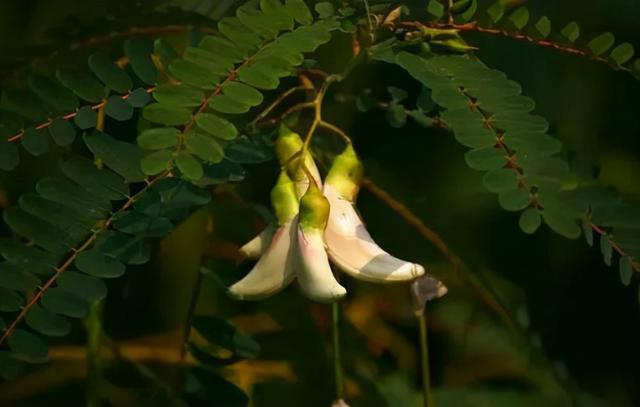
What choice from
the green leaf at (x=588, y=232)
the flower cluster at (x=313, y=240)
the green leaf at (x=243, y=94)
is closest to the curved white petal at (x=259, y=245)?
the flower cluster at (x=313, y=240)

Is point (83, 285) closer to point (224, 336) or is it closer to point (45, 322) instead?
point (45, 322)

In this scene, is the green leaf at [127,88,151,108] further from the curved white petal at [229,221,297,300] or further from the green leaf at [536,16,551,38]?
the green leaf at [536,16,551,38]

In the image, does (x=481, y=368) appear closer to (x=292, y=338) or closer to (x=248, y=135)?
(x=292, y=338)

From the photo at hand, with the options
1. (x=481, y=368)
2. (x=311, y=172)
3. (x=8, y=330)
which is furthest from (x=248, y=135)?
(x=481, y=368)

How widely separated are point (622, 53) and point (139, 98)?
1.15 ft

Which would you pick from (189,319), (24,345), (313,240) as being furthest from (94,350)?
(313,240)

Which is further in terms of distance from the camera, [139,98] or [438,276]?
[438,276]

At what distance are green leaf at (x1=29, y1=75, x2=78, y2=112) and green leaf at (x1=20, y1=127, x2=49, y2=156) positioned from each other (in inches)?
0.9

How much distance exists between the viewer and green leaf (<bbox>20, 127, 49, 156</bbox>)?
69 cm

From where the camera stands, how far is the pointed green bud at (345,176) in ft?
2.33

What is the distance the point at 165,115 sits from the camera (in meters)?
0.63

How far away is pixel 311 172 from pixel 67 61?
32 cm

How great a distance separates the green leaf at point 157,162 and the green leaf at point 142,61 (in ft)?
0.40

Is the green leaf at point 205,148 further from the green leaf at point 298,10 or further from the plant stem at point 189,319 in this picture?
the plant stem at point 189,319
